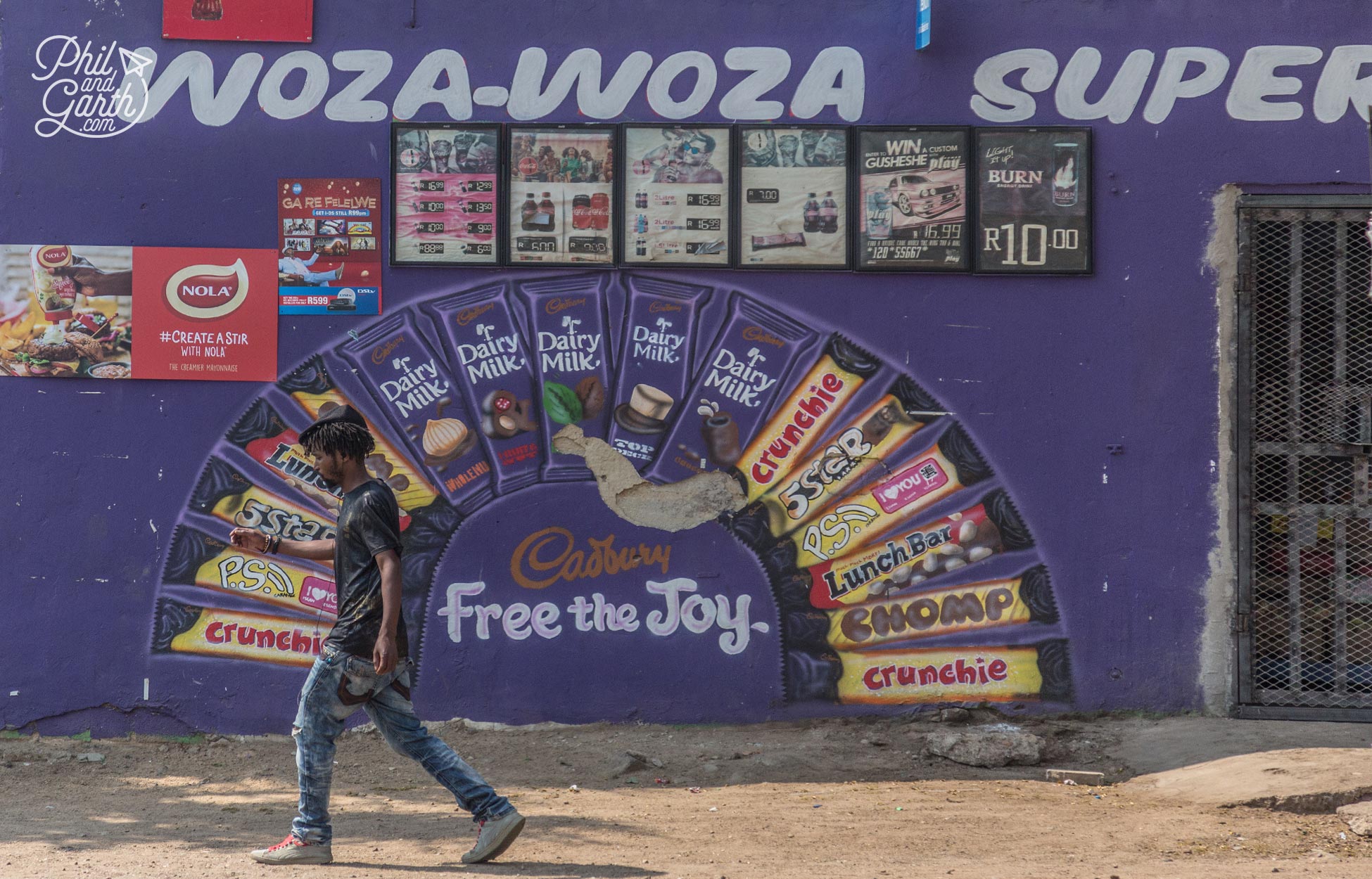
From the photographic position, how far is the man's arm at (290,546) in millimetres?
4426

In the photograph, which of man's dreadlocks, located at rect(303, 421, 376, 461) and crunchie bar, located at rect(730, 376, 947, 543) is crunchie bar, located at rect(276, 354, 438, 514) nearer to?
crunchie bar, located at rect(730, 376, 947, 543)

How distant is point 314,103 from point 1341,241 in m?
5.46

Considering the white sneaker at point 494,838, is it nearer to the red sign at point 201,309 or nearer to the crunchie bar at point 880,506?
the crunchie bar at point 880,506

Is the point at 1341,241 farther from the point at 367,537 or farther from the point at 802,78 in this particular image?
the point at 367,537

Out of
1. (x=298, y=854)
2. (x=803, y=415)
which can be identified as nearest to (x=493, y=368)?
(x=803, y=415)

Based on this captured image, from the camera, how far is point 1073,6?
21.0 feet

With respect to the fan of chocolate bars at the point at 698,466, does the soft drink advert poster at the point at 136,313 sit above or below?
above

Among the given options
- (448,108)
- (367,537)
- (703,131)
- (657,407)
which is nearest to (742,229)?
(703,131)

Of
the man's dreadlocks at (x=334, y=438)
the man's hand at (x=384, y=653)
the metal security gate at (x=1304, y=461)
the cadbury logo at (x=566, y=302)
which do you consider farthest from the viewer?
the cadbury logo at (x=566, y=302)

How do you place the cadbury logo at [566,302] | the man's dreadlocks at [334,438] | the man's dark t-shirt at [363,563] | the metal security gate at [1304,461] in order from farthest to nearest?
the cadbury logo at [566,302] → the metal security gate at [1304,461] → the man's dreadlocks at [334,438] → the man's dark t-shirt at [363,563]

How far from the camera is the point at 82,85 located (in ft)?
20.8

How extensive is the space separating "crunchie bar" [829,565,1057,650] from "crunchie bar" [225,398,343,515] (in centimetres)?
301

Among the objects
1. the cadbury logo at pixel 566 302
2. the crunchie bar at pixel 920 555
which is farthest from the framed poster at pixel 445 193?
the crunchie bar at pixel 920 555

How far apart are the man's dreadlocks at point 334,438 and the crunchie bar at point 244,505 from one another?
6.41 feet
